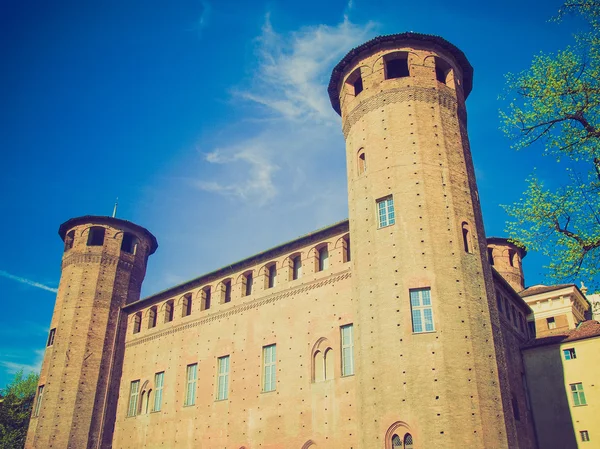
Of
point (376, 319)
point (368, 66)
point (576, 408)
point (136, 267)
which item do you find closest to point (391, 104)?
point (368, 66)

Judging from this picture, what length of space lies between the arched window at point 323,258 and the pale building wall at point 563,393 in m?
9.80

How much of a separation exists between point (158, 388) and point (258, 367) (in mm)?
7277

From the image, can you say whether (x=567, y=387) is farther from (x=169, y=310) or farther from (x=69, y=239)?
(x=69, y=239)

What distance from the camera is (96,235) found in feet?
104

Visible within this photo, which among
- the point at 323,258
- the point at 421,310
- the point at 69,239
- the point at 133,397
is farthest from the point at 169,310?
the point at 421,310

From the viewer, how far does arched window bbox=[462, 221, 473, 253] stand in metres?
17.0

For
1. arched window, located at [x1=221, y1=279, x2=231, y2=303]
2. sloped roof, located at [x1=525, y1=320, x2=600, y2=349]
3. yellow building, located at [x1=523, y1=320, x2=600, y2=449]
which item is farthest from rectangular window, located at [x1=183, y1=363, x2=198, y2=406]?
sloped roof, located at [x1=525, y1=320, x2=600, y2=349]

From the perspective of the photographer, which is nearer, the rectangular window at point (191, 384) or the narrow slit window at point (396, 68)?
the narrow slit window at point (396, 68)

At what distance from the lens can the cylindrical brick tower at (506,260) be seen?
32.4 metres

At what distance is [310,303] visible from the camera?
2083 cm

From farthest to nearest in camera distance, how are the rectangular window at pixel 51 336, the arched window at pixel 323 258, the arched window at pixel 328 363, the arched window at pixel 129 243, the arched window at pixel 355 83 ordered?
the arched window at pixel 129 243 < the rectangular window at pixel 51 336 < the arched window at pixel 323 258 < the arched window at pixel 355 83 < the arched window at pixel 328 363

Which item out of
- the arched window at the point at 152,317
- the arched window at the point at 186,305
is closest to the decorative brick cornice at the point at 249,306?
the arched window at the point at 152,317

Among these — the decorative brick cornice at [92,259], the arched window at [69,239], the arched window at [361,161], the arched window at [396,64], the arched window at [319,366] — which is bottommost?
the arched window at [319,366]

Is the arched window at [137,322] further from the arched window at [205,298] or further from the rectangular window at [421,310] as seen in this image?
the rectangular window at [421,310]
